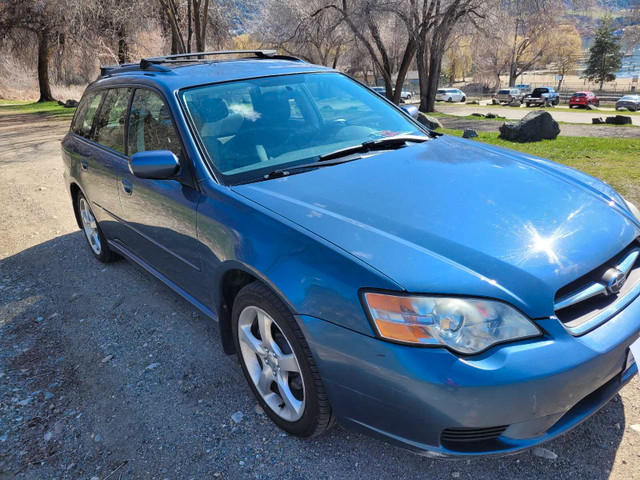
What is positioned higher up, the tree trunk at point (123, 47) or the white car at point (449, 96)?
the tree trunk at point (123, 47)

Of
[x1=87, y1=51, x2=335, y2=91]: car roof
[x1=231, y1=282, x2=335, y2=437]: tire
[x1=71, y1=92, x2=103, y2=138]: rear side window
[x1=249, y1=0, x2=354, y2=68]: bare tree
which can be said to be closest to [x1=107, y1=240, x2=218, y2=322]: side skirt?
[x1=231, y1=282, x2=335, y2=437]: tire

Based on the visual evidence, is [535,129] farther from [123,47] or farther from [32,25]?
[32,25]

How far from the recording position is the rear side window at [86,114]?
4277 mm

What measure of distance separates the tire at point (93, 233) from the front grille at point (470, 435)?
3.68 metres

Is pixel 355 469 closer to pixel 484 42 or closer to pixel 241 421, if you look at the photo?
pixel 241 421

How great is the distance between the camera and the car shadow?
2240mm

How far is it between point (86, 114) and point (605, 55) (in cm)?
7237

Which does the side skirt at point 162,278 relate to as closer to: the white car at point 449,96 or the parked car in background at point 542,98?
the parked car in background at point 542,98

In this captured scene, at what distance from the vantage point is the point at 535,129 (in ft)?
37.0

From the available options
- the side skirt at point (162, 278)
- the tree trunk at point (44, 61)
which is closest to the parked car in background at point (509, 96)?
the tree trunk at point (44, 61)

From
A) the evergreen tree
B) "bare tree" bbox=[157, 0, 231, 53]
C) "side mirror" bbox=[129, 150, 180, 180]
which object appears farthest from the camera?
the evergreen tree

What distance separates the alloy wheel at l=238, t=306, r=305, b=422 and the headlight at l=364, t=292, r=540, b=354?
1.99 ft

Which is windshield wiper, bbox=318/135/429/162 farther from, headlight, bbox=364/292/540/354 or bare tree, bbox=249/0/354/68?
bare tree, bbox=249/0/354/68

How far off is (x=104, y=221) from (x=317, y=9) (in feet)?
72.5
